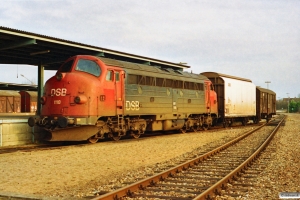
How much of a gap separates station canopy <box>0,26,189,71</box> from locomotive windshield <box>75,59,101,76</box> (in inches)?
117

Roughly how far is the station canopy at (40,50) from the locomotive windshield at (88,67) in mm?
2965

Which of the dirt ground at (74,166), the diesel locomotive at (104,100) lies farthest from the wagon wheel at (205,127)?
the dirt ground at (74,166)

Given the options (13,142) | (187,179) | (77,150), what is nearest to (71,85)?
(77,150)

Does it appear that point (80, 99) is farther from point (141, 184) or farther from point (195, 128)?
point (195, 128)

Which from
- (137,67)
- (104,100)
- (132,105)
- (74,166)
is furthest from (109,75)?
(74,166)

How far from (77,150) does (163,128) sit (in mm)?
7415

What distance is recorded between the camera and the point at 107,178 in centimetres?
815

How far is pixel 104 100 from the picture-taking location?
14.4 m

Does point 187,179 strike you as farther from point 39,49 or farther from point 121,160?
point 39,49

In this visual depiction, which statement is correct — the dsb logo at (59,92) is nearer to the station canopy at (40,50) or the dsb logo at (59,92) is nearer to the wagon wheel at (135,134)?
the station canopy at (40,50)

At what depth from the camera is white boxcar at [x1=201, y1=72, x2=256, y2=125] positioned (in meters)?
25.7

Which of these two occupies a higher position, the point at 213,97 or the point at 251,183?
the point at 213,97

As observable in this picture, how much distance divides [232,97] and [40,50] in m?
15.0

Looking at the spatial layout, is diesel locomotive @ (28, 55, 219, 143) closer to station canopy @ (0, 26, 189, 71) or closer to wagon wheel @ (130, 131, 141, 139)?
wagon wheel @ (130, 131, 141, 139)
